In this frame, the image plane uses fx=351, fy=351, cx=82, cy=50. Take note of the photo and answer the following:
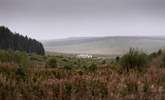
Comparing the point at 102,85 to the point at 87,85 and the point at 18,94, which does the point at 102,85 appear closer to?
the point at 87,85

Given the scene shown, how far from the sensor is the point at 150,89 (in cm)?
795

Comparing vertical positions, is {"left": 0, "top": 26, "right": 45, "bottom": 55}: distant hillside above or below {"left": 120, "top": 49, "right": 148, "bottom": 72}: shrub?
below

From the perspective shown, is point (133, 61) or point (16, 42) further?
point (16, 42)

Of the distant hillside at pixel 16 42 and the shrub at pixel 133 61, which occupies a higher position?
the shrub at pixel 133 61

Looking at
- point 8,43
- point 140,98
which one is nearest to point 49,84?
point 140,98

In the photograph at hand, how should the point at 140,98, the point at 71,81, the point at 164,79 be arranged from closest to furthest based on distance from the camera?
the point at 140,98, the point at 71,81, the point at 164,79

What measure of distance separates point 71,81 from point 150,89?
1.84 meters

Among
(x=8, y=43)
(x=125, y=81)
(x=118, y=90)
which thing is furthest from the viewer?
(x=8, y=43)

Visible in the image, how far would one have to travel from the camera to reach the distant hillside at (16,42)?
84312 mm

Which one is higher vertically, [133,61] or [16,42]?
[133,61]

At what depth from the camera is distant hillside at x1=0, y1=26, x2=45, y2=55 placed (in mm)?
84312

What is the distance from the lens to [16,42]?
8850cm

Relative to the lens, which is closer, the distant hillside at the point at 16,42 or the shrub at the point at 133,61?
the shrub at the point at 133,61

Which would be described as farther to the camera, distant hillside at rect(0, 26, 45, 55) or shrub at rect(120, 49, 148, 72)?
distant hillside at rect(0, 26, 45, 55)
